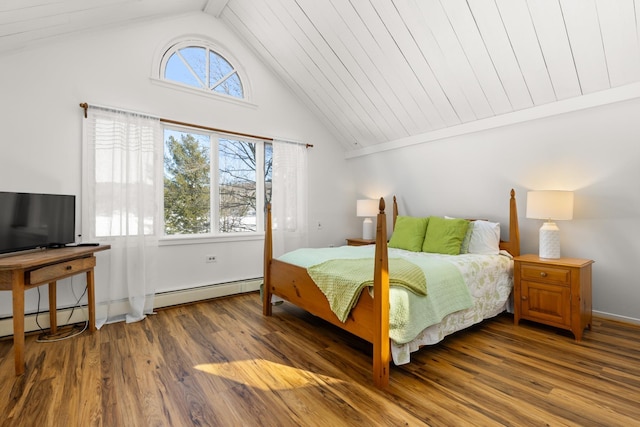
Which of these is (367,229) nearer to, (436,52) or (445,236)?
(445,236)

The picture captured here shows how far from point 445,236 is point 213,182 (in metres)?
2.77

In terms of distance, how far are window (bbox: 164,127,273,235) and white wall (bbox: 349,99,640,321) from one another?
7.89 feet

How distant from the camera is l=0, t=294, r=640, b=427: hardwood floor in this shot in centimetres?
159

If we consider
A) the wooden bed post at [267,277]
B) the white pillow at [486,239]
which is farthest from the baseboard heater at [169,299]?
the white pillow at [486,239]

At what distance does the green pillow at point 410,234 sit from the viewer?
138 inches

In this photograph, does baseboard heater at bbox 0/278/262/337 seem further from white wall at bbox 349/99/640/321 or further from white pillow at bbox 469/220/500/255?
white wall at bbox 349/99/640/321

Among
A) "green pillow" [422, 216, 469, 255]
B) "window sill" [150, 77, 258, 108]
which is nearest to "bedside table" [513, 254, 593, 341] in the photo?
"green pillow" [422, 216, 469, 255]

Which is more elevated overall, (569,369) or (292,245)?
(292,245)

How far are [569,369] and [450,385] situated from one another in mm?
856

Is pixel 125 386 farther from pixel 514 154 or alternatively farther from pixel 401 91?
pixel 514 154

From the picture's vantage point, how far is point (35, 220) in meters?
2.44

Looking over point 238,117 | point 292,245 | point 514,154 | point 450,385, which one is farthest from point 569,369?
point 238,117

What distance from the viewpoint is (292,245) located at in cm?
434

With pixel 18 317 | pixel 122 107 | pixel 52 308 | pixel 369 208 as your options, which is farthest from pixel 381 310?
pixel 122 107
